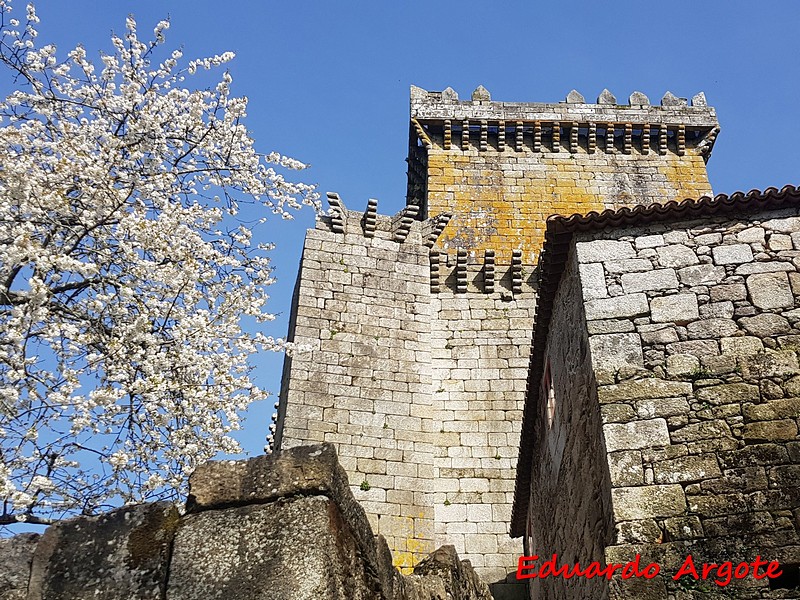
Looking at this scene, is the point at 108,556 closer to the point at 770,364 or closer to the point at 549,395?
the point at 770,364

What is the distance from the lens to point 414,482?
1288cm

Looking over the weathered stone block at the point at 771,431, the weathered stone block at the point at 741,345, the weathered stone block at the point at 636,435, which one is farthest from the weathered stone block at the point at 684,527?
the weathered stone block at the point at 741,345

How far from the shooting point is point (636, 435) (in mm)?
5727

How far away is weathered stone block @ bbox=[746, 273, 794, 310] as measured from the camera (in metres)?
6.05

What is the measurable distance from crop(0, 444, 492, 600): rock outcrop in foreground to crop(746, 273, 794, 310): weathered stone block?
4483 mm

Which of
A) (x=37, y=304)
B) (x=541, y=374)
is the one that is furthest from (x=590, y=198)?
(x=37, y=304)

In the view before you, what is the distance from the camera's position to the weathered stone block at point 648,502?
537 centimetres

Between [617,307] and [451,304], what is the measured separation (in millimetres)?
9349

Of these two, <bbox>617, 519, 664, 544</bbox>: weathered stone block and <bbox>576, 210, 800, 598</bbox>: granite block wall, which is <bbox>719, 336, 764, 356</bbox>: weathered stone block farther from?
<bbox>617, 519, 664, 544</bbox>: weathered stone block

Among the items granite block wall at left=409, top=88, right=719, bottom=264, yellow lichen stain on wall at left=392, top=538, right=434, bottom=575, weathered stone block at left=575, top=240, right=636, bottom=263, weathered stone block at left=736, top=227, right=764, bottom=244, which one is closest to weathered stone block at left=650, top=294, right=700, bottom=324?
weathered stone block at left=575, top=240, right=636, bottom=263

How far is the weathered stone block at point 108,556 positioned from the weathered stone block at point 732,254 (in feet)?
16.8

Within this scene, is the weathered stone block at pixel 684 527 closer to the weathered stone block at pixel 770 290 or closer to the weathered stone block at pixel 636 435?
the weathered stone block at pixel 636 435

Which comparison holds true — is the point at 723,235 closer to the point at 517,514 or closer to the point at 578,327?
the point at 578,327

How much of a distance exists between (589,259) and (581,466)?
1.76 metres
